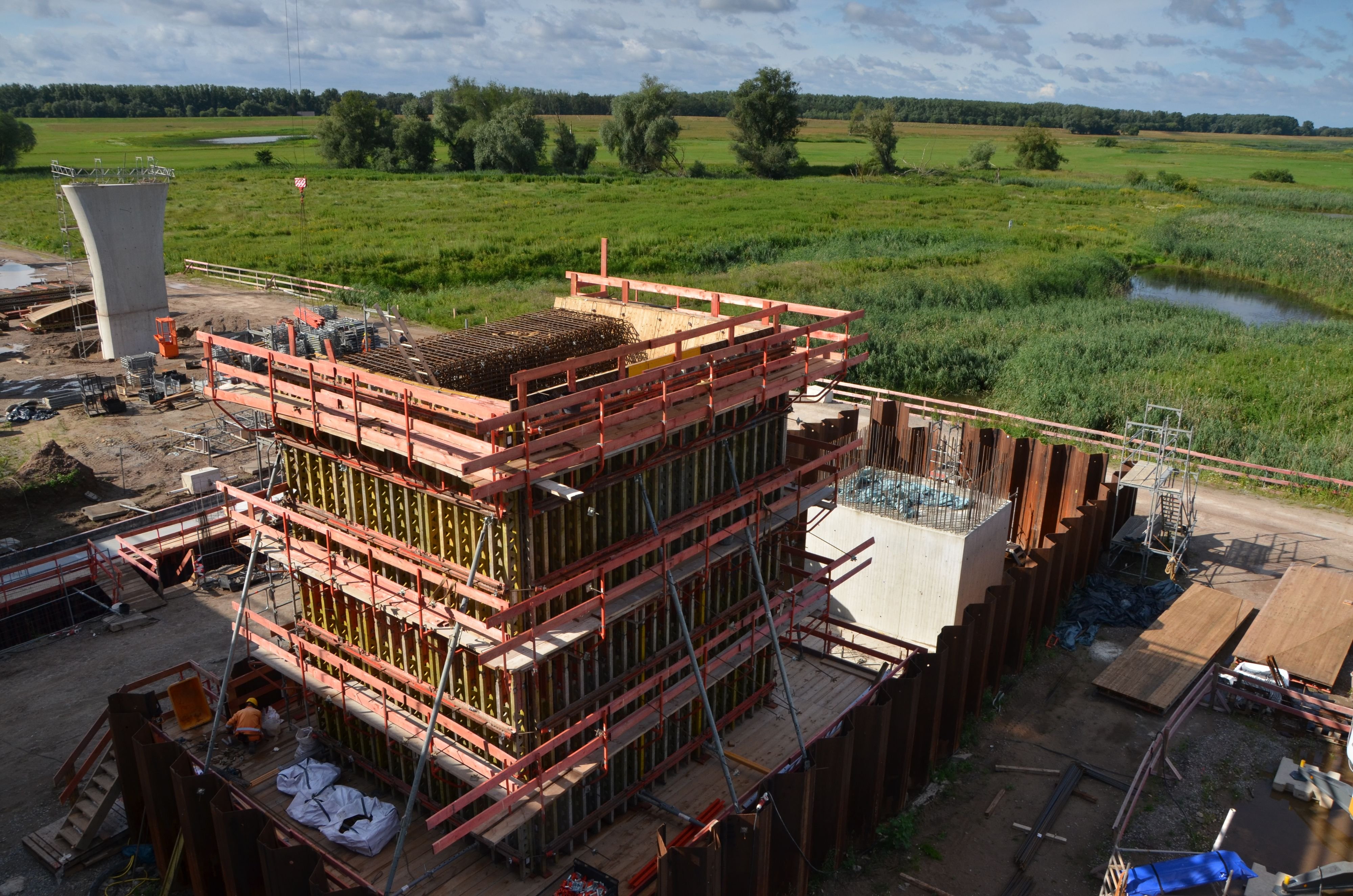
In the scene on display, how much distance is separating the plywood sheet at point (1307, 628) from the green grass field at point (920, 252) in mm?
7087

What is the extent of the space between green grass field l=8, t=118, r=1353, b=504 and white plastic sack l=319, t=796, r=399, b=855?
25.4 metres

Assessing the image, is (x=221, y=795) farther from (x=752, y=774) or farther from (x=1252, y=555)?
(x=1252, y=555)

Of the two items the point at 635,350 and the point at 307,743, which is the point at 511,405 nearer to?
the point at 635,350

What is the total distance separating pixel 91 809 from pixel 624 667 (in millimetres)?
7597

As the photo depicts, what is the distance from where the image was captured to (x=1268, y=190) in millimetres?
109812

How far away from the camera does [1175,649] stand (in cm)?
1814

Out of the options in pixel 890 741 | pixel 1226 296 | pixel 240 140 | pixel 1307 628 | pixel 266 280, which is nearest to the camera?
pixel 890 741

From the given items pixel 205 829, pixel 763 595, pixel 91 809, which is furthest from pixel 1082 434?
pixel 91 809

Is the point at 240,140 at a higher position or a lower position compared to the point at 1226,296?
higher

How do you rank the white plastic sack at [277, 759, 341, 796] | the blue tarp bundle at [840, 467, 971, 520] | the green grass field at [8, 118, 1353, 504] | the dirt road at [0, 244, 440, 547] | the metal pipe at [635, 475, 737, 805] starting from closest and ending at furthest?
1. the metal pipe at [635, 475, 737, 805]
2. the white plastic sack at [277, 759, 341, 796]
3. the blue tarp bundle at [840, 467, 971, 520]
4. the dirt road at [0, 244, 440, 547]
5. the green grass field at [8, 118, 1353, 504]

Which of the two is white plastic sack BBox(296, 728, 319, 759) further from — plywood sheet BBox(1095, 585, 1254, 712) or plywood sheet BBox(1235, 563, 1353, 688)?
plywood sheet BBox(1235, 563, 1353, 688)

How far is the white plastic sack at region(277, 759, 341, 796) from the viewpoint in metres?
12.5

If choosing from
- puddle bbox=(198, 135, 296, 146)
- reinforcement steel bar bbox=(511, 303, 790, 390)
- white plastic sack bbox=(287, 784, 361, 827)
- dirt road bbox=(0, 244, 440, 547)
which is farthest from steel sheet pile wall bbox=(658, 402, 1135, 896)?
puddle bbox=(198, 135, 296, 146)

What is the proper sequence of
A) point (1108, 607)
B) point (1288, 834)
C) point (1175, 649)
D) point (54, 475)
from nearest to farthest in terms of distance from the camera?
point (1288, 834) < point (1175, 649) < point (1108, 607) < point (54, 475)
